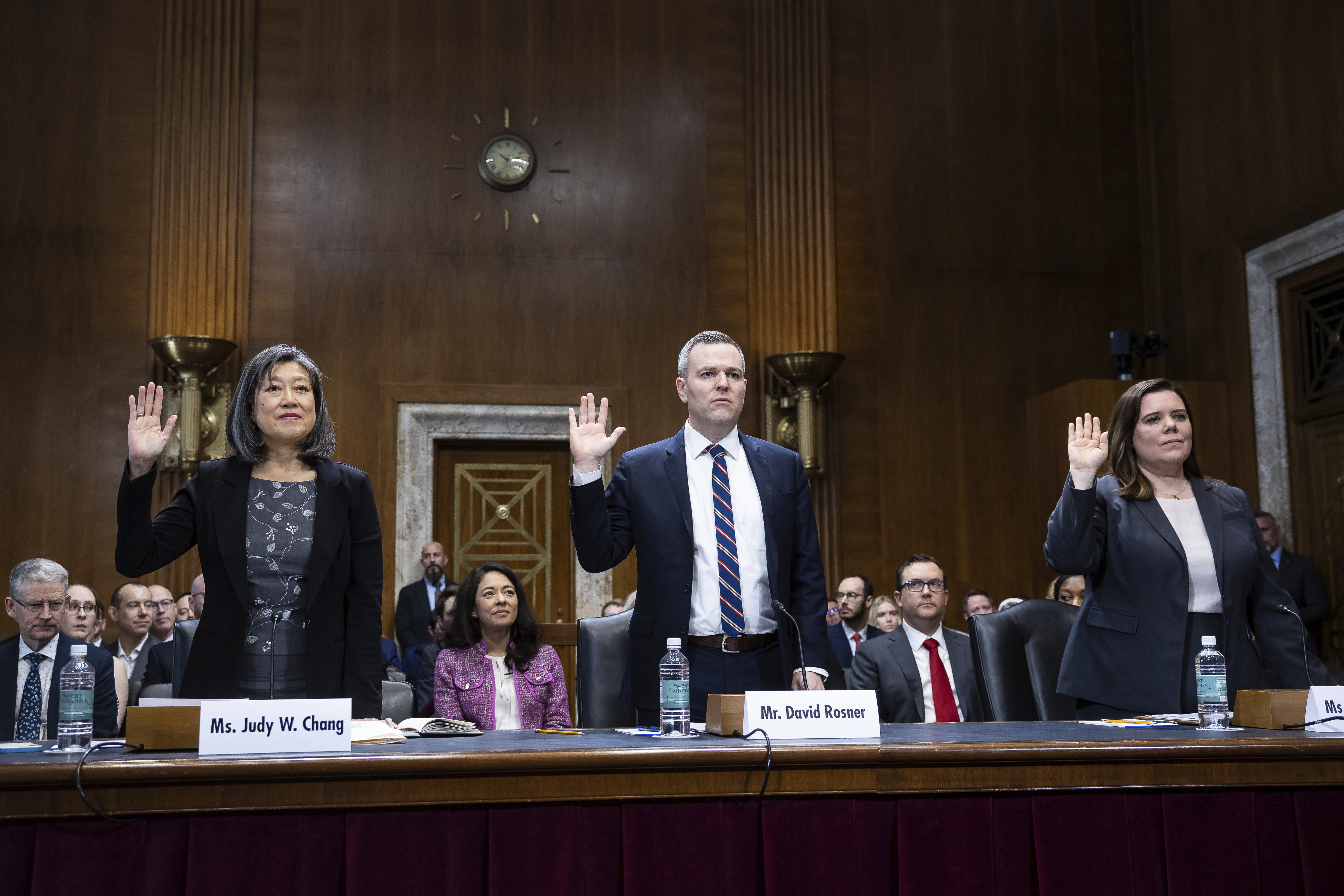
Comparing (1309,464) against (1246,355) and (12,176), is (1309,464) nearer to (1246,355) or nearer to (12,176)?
(1246,355)

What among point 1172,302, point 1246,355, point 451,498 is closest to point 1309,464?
point 1246,355

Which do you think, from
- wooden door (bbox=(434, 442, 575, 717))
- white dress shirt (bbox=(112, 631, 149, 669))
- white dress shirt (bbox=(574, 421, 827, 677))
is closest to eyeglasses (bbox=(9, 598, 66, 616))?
white dress shirt (bbox=(112, 631, 149, 669))

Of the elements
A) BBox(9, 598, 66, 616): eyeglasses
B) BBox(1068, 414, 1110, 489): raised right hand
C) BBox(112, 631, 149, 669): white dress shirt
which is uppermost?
BBox(1068, 414, 1110, 489): raised right hand

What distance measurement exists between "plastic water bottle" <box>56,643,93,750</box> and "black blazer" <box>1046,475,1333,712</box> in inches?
69.8

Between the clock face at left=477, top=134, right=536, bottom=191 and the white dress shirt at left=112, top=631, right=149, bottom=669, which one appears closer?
the white dress shirt at left=112, top=631, right=149, bottom=669

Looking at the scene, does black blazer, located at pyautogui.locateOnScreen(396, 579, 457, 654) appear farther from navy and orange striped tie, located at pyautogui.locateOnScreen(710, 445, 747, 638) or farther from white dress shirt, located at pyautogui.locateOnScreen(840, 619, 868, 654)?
navy and orange striped tie, located at pyautogui.locateOnScreen(710, 445, 747, 638)

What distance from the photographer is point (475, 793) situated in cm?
171

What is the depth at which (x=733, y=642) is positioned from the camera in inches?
96.6

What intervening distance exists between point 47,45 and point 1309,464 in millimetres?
7049

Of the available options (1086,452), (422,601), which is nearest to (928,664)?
(1086,452)

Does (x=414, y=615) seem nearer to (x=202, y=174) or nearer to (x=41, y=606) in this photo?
(x=202, y=174)

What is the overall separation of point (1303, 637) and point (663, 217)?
5.15 meters

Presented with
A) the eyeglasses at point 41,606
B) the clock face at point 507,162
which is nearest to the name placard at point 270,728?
the eyeglasses at point 41,606

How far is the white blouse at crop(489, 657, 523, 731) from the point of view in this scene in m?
3.54
